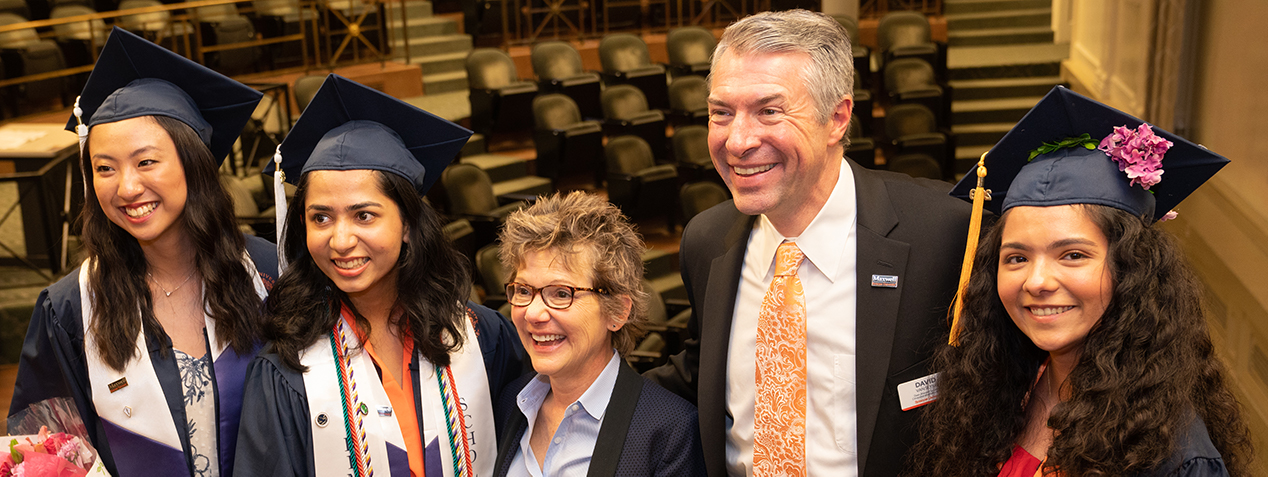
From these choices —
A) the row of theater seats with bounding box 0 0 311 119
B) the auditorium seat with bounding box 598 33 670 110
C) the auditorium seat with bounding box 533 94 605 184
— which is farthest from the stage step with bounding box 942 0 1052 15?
the row of theater seats with bounding box 0 0 311 119

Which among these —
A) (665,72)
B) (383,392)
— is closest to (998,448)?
(383,392)

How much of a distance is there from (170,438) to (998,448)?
1.76 metres

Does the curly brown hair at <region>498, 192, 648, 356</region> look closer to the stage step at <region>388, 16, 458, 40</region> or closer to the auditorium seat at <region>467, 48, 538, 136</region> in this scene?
the auditorium seat at <region>467, 48, 538, 136</region>

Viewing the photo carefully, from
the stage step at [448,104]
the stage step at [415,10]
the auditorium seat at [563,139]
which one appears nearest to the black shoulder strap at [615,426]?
the auditorium seat at [563,139]

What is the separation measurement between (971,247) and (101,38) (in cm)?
803

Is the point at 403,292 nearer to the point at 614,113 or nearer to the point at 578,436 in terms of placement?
the point at 578,436

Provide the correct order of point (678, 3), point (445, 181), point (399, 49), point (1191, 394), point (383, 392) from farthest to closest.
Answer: point (678, 3), point (399, 49), point (445, 181), point (383, 392), point (1191, 394)

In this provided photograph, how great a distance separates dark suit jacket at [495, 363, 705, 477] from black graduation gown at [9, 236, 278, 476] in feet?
2.12

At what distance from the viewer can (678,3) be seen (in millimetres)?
11406

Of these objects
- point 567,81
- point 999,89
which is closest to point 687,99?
point 567,81

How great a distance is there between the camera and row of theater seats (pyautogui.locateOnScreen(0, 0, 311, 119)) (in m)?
7.42

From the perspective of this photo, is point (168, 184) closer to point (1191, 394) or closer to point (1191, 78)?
point (1191, 394)

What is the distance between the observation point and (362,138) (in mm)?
2092

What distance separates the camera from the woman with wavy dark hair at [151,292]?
217 cm
